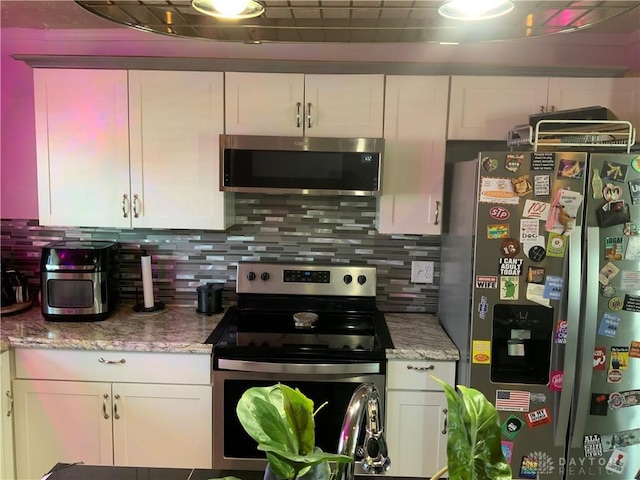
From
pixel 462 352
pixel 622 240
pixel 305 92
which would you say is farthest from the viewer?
pixel 305 92

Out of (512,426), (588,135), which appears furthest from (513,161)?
(512,426)

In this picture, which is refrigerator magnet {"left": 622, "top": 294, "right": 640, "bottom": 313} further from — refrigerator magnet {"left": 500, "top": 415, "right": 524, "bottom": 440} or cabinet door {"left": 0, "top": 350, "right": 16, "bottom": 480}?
cabinet door {"left": 0, "top": 350, "right": 16, "bottom": 480}

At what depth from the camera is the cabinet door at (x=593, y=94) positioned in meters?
2.35

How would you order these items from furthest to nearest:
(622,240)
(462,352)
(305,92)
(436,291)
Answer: (436,291) < (305,92) < (462,352) < (622,240)

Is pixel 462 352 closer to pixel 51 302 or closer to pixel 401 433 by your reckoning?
pixel 401 433

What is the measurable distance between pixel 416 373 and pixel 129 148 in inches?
67.3

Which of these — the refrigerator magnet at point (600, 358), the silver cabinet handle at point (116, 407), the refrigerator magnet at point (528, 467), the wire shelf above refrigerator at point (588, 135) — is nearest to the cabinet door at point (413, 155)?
the wire shelf above refrigerator at point (588, 135)

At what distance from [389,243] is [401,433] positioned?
3.25ft

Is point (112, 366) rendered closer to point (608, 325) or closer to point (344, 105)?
point (344, 105)

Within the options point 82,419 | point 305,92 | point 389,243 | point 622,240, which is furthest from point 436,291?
point 82,419

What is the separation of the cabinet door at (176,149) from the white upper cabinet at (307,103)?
111mm

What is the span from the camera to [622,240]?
6.27 feet

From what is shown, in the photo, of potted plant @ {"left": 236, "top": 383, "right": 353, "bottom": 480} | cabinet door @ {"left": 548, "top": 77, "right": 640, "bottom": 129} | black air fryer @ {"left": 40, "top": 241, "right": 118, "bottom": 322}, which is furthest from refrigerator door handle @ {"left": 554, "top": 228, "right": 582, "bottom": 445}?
black air fryer @ {"left": 40, "top": 241, "right": 118, "bottom": 322}

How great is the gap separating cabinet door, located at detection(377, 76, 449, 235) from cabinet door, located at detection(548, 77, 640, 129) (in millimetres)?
526
